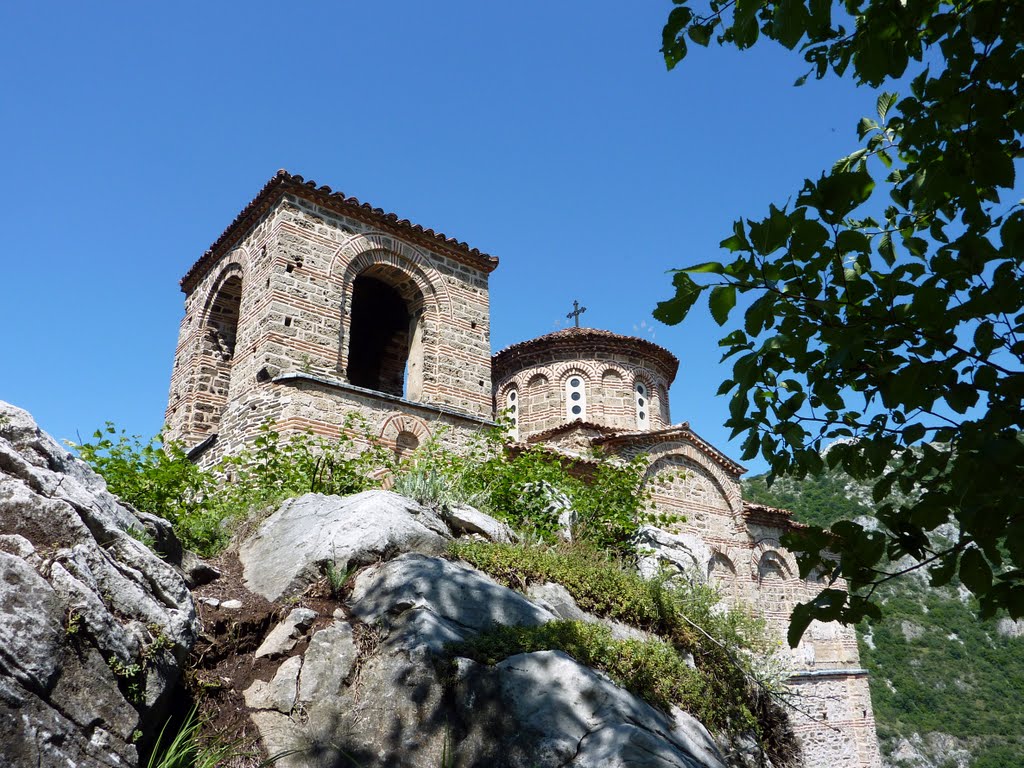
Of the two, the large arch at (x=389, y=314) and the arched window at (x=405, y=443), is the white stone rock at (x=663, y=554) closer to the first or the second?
the arched window at (x=405, y=443)

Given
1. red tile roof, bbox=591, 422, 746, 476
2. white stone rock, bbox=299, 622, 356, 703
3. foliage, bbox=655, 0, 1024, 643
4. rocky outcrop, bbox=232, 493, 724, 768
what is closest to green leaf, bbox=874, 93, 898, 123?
foliage, bbox=655, 0, 1024, 643

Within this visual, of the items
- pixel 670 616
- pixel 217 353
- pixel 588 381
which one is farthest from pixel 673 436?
pixel 670 616

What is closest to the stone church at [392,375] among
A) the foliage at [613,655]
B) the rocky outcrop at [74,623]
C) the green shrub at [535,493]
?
the green shrub at [535,493]

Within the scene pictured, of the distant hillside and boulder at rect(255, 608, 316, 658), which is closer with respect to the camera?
boulder at rect(255, 608, 316, 658)

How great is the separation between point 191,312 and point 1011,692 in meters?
42.9

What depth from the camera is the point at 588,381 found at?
18.4 meters

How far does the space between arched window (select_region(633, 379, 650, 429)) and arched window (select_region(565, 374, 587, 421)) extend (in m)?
1.29

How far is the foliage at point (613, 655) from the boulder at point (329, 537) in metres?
1.28

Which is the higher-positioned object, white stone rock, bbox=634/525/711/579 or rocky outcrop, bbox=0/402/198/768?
white stone rock, bbox=634/525/711/579

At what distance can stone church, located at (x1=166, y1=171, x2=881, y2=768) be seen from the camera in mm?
10711

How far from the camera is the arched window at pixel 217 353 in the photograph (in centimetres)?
1234

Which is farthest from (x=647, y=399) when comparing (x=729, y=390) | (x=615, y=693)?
(x=729, y=390)

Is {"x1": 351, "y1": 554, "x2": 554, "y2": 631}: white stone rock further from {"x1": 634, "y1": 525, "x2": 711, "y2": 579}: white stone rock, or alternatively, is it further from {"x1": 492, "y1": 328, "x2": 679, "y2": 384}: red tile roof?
{"x1": 492, "y1": 328, "x2": 679, "y2": 384}: red tile roof

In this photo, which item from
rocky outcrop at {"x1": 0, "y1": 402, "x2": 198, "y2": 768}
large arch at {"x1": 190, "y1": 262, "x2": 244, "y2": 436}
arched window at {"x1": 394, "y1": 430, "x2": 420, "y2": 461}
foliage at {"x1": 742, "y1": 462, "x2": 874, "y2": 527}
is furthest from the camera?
foliage at {"x1": 742, "y1": 462, "x2": 874, "y2": 527}
